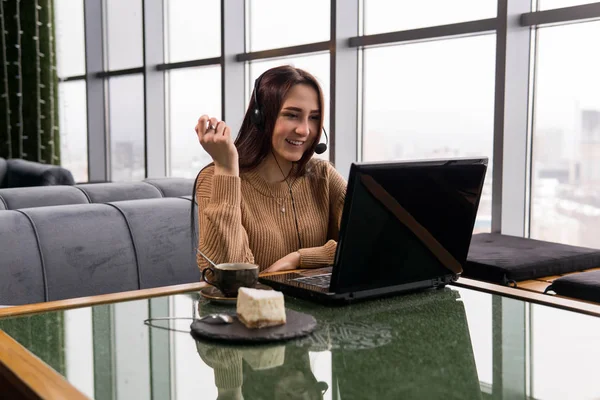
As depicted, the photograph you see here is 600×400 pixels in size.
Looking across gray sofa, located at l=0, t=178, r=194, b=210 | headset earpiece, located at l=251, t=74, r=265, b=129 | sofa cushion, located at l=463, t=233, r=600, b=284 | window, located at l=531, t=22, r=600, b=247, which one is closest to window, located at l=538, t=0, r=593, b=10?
window, located at l=531, t=22, r=600, b=247

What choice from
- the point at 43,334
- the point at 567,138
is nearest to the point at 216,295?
the point at 43,334

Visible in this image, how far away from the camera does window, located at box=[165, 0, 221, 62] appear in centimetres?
493

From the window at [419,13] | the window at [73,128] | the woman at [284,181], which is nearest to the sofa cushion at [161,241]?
the woman at [284,181]

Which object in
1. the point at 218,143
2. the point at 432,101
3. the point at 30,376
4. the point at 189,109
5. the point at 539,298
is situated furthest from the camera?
the point at 189,109

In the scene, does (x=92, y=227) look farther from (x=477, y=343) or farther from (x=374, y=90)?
(x=374, y=90)

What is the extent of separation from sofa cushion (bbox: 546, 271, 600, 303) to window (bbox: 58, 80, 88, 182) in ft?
17.3

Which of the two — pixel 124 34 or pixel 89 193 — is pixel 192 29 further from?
pixel 89 193

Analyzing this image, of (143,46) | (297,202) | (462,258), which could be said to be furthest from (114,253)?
(143,46)

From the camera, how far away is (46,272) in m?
2.04

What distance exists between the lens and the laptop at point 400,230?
1.20 m

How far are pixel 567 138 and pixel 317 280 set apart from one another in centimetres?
196

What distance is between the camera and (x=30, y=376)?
90 cm

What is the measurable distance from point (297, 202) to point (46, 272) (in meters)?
0.76

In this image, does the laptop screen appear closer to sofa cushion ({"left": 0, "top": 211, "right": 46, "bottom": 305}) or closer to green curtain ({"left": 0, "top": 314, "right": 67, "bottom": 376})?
green curtain ({"left": 0, "top": 314, "right": 67, "bottom": 376})
